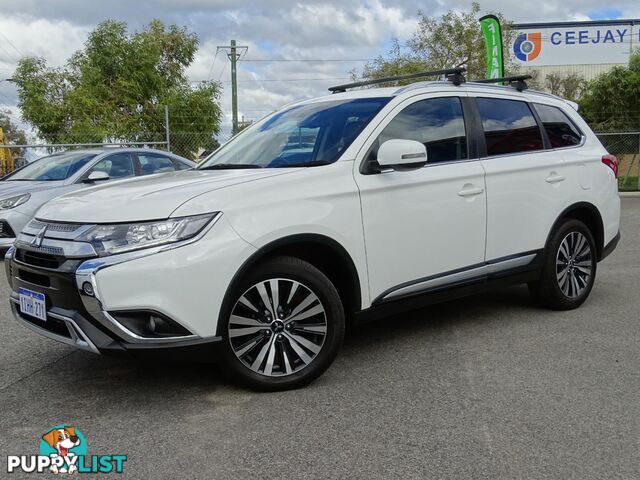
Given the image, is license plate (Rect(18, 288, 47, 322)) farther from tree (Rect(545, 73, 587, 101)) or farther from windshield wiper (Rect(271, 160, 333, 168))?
tree (Rect(545, 73, 587, 101))

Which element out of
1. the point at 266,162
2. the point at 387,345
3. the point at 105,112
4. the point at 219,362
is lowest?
the point at 387,345

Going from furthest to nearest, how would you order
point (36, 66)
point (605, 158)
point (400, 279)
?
point (36, 66), point (605, 158), point (400, 279)

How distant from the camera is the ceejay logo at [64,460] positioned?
2.82 meters

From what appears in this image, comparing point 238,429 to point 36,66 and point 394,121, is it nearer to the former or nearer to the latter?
point 394,121

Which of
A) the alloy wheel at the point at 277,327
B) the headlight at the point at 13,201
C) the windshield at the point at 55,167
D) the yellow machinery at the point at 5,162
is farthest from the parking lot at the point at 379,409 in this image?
the yellow machinery at the point at 5,162

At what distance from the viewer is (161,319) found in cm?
320

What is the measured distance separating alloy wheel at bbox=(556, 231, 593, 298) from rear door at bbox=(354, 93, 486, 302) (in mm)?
1088

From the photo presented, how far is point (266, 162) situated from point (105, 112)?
2019 centimetres

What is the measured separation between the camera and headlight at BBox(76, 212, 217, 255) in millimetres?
3189

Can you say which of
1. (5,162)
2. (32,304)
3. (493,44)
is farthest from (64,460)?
(493,44)

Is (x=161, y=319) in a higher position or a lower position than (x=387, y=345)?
higher

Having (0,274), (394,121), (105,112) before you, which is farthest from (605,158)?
(105,112)

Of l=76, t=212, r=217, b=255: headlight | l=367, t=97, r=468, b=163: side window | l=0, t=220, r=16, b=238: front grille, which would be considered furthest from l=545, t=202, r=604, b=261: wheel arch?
l=0, t=220, r=16, b=238: front grille

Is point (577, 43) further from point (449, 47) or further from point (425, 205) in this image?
point (425, 205)
